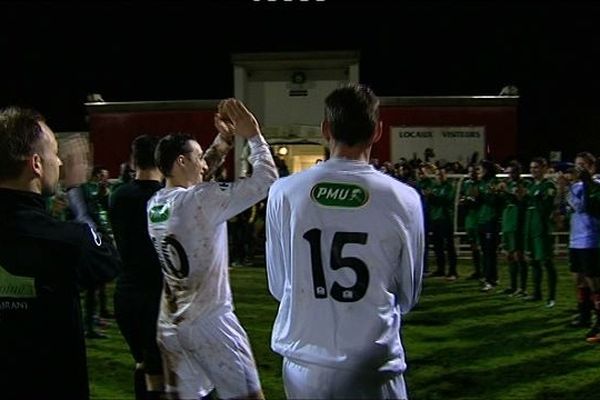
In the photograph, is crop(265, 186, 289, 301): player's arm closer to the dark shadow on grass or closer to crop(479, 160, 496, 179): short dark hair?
the dark shadow on grass

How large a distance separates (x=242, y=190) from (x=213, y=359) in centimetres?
97

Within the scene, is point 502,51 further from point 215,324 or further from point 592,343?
point 215,324

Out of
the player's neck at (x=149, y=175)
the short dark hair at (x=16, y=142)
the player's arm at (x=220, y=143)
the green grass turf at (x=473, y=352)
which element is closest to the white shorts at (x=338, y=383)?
the short dark hair at (x=16, y=142)

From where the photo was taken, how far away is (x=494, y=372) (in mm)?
8148

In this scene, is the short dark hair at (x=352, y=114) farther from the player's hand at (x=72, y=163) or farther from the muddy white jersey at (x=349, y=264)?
the player's hand at (x=72, y=163)

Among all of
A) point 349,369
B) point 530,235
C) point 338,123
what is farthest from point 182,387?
point 530,235

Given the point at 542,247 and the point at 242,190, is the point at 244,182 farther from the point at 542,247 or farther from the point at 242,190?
the point at 542,247

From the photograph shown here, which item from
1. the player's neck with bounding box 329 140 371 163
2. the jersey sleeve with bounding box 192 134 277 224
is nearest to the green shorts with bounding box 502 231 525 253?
the jersey sleeve with bounding box 192 134 277 224

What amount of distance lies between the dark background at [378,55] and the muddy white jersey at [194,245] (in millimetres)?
29817

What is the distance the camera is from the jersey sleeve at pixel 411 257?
308 centimetres

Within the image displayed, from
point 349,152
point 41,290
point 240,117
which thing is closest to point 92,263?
point 41,290

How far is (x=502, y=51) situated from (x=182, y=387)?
33.9 metres

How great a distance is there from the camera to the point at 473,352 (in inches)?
356

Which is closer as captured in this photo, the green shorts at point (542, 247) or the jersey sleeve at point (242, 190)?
the jersey sleeve at point (242, 190)
